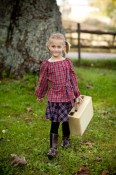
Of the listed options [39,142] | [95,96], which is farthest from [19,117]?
[95,96]

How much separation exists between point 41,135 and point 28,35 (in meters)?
3.35

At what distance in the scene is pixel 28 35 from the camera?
25.4ft

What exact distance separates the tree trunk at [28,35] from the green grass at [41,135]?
Answer: 13.5 inches

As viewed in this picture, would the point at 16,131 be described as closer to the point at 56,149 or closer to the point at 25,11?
the point at 56,149

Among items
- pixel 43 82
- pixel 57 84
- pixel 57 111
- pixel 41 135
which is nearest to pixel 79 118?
pixel 57 111

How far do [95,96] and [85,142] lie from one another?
7.86 feet

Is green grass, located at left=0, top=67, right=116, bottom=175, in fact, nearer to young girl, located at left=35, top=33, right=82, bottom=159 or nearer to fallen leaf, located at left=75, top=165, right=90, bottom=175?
fallen leaf, located at left=75, top=165, right=90, bottom=175

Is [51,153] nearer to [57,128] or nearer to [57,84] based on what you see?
[57,128]

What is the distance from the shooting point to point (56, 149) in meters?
4.46

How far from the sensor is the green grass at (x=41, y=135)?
4102 mm

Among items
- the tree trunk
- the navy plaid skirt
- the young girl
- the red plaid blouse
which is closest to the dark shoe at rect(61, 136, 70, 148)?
the young girl

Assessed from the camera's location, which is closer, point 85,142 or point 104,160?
point 104,160

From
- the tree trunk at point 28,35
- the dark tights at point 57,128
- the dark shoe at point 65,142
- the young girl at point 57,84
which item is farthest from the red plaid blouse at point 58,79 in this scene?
the tree trunk at point 28,35

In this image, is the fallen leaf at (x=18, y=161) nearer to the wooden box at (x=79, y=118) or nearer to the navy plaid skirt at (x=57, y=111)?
the navy plaid skirt at (x=57, y=111)
